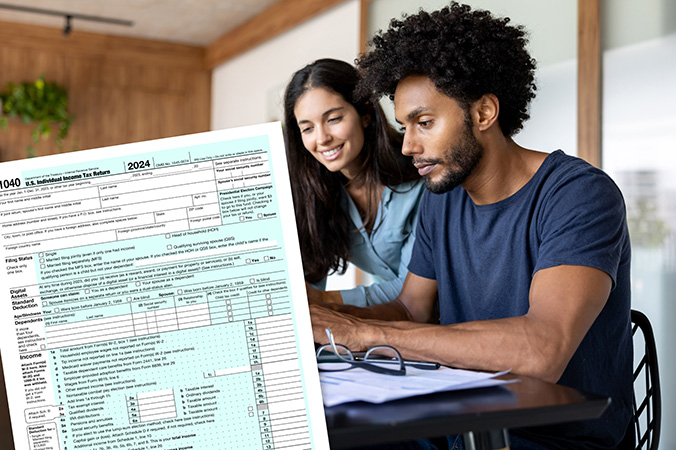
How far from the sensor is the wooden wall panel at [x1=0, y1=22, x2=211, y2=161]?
18.8 ft

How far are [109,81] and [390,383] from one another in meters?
5.96

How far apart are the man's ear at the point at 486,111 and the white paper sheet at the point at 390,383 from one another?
2.15 feet

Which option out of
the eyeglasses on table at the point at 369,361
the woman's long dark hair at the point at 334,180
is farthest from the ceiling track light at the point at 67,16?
the eyeglasses on table at the point at 369,361

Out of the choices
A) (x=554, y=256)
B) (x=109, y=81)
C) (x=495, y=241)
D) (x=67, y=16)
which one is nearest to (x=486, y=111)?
(x=495, y=241)

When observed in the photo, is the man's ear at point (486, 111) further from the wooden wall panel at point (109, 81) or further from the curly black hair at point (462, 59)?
the wooden wall panel at point (109, 81)

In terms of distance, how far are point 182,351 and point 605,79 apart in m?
2.37

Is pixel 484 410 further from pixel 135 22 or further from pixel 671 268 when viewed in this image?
pixel 135 22

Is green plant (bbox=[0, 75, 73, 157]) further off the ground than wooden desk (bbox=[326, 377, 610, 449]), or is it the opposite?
green plant (bbox=[0, 75, 73, 157])

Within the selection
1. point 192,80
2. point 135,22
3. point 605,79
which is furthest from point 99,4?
point 605,79

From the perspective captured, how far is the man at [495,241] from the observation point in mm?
924

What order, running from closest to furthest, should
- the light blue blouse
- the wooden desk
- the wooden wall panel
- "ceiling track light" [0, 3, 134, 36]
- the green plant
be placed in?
the wooden desk
the light blue blouse
"ceiling track light" [0, 3, 134, 36]
the green plant
the wooden wall panel

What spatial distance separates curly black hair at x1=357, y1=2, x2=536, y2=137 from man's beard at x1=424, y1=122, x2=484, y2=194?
2.8 inches

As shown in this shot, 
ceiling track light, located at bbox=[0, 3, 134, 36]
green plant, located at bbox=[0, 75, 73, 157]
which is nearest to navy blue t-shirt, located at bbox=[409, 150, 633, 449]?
ceiling track light, located at bbox=[0, 3, 134, 36]

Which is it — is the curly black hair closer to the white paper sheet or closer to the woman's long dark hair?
the woman's long dark hair
